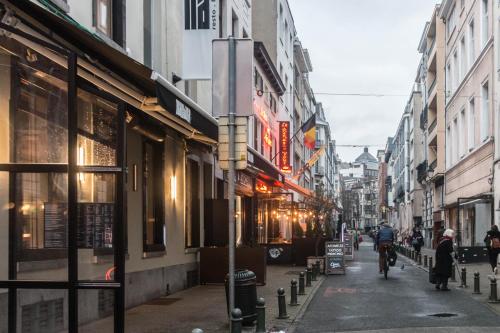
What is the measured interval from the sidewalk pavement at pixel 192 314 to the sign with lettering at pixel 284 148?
2083 centimetres

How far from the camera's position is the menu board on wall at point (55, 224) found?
6669mm

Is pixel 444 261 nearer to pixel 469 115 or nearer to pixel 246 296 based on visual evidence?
pixel 246 296

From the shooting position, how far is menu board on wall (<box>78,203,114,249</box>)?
688 cm

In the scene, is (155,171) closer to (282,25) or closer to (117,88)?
(117,88)

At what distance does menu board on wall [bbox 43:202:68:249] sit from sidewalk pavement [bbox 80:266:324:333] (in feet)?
3.17

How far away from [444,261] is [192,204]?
6.71 m

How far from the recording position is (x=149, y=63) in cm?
1541

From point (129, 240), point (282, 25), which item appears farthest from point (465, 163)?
point (129, 240)

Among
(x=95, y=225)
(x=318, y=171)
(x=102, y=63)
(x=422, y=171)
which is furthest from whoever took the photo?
(x=318, y=171)

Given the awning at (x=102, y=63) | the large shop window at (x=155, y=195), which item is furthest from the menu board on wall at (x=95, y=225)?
the large shop window at (x=155, y=195)

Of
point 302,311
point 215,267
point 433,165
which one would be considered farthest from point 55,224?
point 433,165

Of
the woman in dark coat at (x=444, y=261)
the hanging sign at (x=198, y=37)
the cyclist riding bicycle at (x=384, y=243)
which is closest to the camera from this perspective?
the hanging sign at (x=198, y=37)

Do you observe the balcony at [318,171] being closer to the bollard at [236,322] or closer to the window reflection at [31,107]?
the bollard at [236,322]

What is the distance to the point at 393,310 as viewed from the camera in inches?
501
